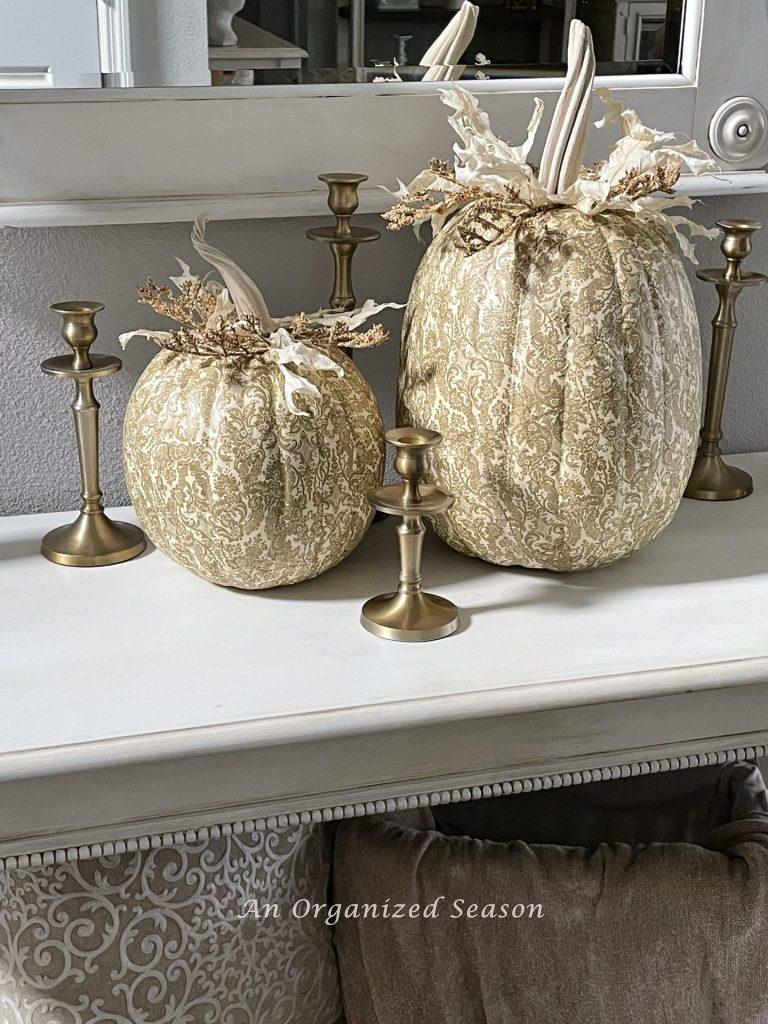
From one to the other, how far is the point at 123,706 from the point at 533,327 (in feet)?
1.18

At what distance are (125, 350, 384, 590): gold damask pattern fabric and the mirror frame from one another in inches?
6.9

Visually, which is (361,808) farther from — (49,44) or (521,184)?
(49,44)

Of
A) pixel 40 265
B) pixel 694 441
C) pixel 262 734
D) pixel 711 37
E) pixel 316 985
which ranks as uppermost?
pixel 711 37

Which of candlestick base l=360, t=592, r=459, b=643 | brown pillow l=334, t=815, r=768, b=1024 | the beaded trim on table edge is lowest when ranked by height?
brown pillow l=334, t=815, r=768, b=1024

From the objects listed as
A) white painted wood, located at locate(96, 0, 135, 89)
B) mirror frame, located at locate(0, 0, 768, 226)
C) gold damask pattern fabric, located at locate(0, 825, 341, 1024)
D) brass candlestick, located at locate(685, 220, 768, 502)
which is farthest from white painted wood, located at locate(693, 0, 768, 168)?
gold damask pattern fabric, located at locate(0, 825, 341, 1024)

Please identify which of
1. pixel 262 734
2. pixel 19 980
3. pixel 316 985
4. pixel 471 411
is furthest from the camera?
pixel 316 985

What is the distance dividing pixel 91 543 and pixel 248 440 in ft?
0.71

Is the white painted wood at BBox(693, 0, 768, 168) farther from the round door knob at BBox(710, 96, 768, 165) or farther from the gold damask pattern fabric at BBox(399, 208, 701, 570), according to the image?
the gold damask pattern fabric at BBox(399, 208, 701, 570)

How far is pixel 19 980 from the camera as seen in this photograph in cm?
86

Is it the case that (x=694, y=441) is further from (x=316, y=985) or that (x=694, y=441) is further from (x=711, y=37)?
(x=316, y=985)

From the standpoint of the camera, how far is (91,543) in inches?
33.1

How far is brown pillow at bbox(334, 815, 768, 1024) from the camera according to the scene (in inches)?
35.4

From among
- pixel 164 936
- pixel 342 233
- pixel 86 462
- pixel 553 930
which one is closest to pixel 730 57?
pixel 342 233

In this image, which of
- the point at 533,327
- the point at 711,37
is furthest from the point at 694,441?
the point at 711,37
